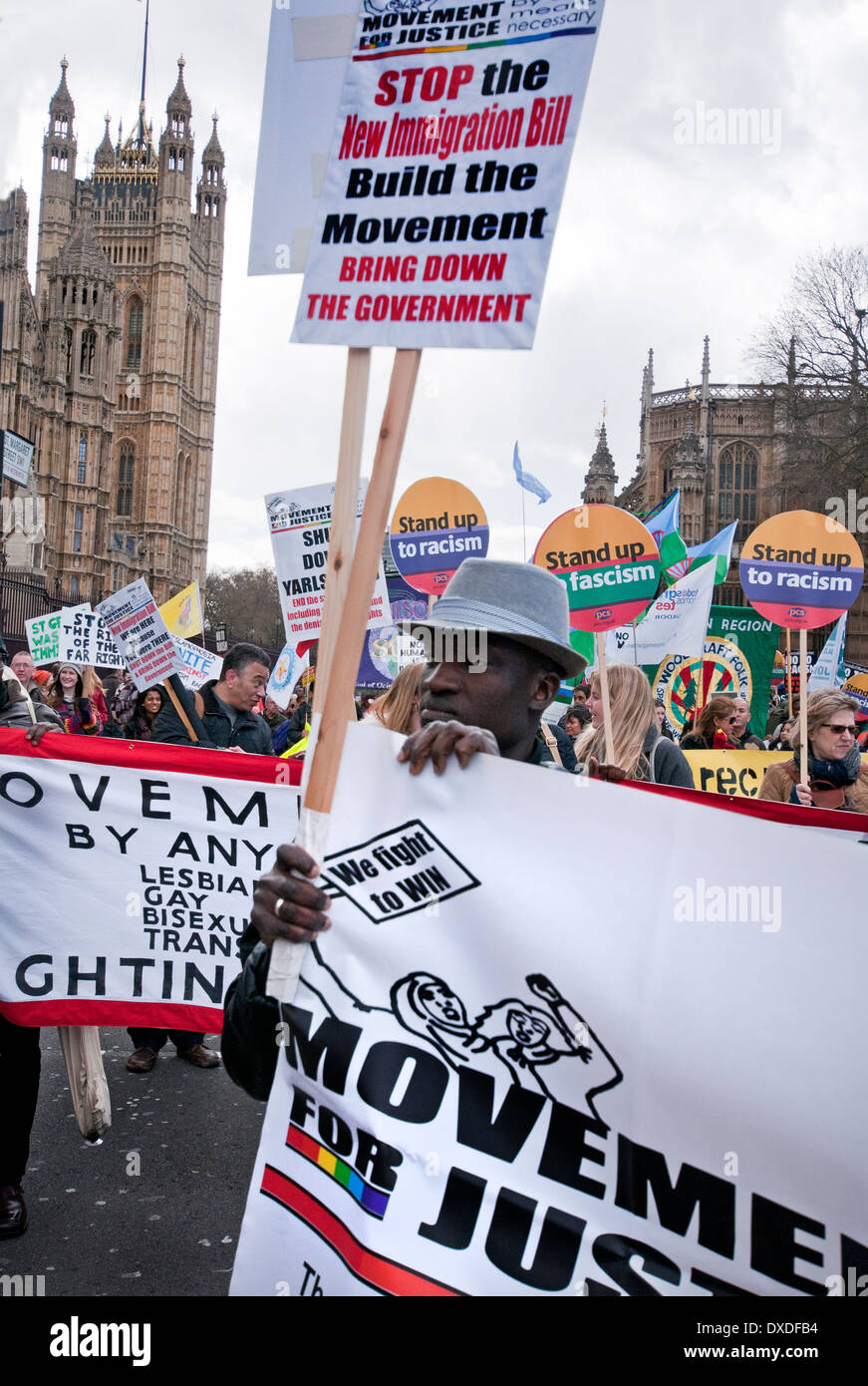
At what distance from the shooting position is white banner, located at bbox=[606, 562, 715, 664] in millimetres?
10625

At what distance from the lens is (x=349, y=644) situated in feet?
5.88

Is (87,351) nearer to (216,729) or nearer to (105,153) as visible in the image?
(105,153)

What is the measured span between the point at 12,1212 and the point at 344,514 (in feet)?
9.56

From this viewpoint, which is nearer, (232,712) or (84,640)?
(232,712)

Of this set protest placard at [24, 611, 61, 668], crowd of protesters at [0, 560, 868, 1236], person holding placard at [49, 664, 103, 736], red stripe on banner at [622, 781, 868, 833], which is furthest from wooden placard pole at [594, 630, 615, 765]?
protest placard at [24, 611, 61, 668]

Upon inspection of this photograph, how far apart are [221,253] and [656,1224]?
113984 mm

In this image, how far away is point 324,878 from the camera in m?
1.88

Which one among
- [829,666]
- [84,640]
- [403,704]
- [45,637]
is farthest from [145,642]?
[829,666]

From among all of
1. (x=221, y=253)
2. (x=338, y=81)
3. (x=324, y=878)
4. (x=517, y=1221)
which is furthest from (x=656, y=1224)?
(x=221, y=253)

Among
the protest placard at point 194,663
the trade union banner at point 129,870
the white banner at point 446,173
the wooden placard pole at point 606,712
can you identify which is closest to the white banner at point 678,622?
the protest placard at point 194,663

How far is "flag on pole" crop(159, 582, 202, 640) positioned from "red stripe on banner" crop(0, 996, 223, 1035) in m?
10.2

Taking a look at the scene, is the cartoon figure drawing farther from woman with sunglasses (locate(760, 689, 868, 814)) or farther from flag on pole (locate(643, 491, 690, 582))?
flag on pole (locate(643, 491, 690, 582))
